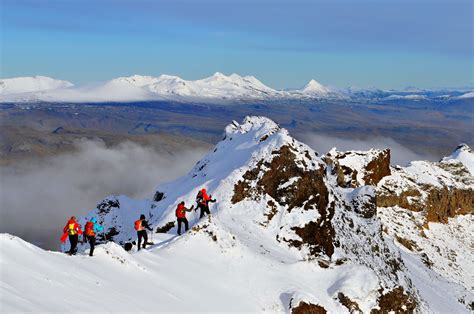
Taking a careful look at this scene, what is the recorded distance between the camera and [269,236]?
1640 inches

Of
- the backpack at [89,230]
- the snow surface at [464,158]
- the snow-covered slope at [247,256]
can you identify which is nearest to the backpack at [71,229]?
the backpack at [89,230]

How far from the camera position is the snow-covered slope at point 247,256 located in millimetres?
23844

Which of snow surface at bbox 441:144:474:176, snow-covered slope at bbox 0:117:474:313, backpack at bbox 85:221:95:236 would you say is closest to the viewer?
snow-covered slope at bbox 0:117:474:313

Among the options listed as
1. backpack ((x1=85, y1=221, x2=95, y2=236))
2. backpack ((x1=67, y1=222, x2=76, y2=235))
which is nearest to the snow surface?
Result: backpack ((x1=85, y1=221, x2=95, y2=236))

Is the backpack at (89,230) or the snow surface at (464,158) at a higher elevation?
the backpack at (89,230)

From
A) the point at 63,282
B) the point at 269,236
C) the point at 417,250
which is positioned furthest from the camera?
the point at 417,250

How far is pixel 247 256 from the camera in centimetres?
3391

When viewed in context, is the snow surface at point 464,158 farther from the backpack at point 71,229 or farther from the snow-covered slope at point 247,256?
the backpack at point 71,229

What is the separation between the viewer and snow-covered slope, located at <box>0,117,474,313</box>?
2384cm

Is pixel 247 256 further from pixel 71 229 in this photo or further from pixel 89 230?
pixel 71 229

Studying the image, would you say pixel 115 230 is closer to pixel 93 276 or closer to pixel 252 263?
pixel 252 263

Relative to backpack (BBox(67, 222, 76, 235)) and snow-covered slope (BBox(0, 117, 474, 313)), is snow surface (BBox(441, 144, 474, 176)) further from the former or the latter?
backpack (BBox(67, 222, 76, 235))

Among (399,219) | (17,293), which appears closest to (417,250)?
(399,219)

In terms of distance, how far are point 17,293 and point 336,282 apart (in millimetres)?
20960
